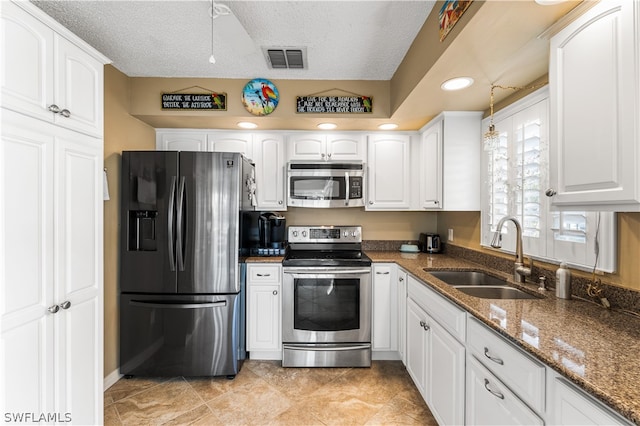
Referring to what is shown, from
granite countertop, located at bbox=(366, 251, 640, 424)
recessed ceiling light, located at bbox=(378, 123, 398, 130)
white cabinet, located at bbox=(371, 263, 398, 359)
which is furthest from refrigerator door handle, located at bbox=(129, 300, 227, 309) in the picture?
recessed ceiling light, located at bbox=(378, 123, 398, 130)

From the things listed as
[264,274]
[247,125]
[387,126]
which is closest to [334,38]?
[387,126]

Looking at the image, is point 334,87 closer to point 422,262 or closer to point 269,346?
point 422,262

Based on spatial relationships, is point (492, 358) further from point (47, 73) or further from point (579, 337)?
point (47, 73)

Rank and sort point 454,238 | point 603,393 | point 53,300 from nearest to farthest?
point 603,393 → point 53,300 → point 454,238

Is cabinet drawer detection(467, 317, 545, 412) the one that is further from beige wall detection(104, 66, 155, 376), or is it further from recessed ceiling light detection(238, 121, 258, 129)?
beige wall detection(104, 66, 155, 376)

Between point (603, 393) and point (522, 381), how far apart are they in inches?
13.5

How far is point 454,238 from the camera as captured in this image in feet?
9.47

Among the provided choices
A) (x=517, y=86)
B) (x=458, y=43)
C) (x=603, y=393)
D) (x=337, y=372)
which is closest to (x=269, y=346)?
(x=337, y=372)

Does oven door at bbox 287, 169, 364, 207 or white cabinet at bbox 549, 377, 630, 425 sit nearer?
white cabinet at bbox 549, 377, 630, 425

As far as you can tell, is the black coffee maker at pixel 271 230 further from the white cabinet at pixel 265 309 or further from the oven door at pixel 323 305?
the oven door at pixel 323 305

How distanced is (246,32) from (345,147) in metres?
1.43

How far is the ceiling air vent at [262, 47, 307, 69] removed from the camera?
2.07 metres

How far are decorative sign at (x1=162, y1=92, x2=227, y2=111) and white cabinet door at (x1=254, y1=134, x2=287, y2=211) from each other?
0.50 meters

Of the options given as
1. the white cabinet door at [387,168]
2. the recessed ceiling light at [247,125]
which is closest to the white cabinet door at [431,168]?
the white cabinet door at [387,168]
